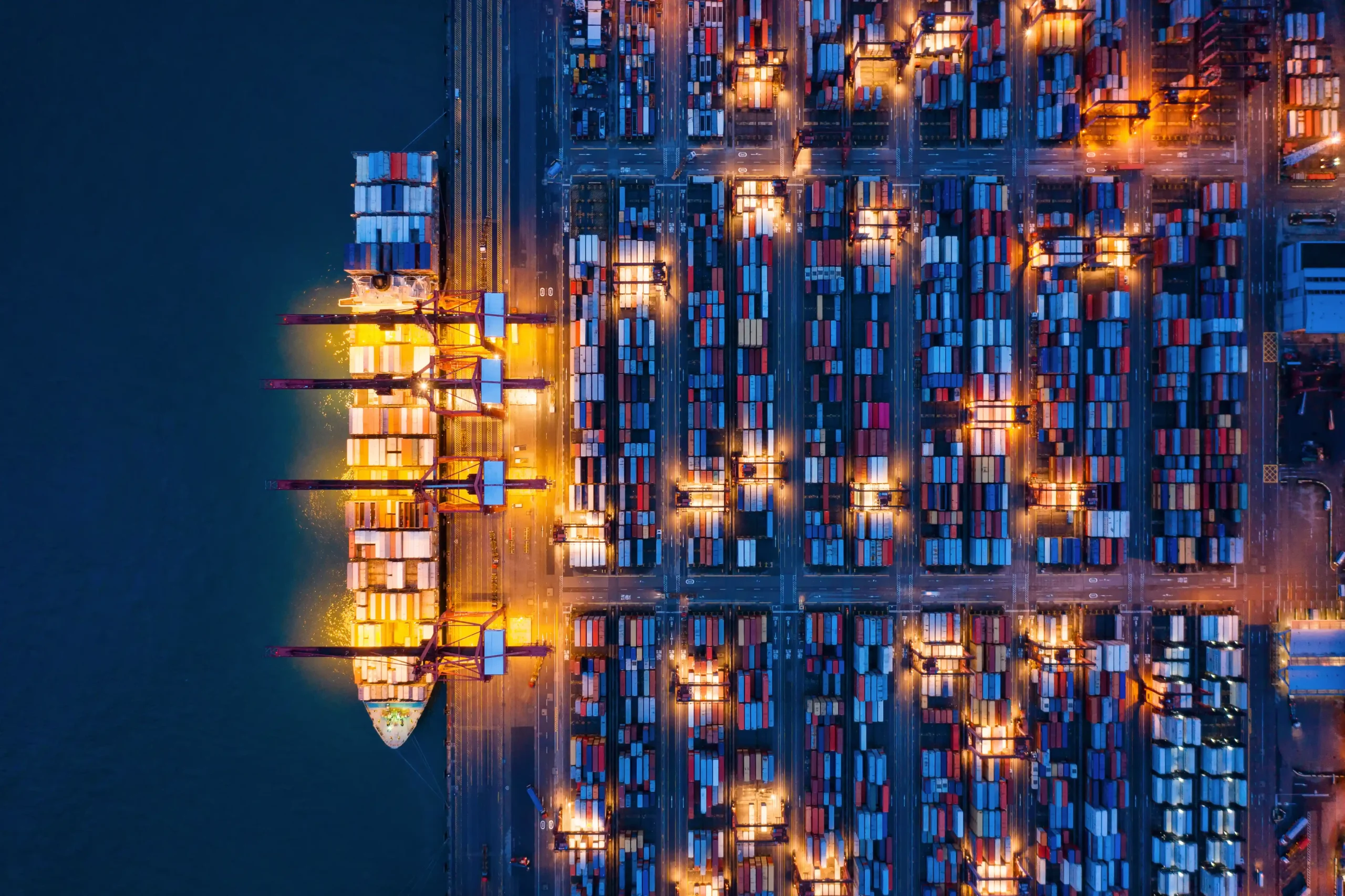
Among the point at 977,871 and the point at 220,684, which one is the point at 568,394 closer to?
the point at 220,684

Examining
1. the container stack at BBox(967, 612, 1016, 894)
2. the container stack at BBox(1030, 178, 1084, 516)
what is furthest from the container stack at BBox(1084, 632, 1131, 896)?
the container stack at BBox(1030, 178, 1084, 516)

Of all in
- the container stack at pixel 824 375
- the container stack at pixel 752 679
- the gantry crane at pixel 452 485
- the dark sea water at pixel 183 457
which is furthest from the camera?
the dark sea water at pixel 183 457

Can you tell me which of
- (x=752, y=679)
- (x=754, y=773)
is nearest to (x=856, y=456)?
(x=752, y=679)

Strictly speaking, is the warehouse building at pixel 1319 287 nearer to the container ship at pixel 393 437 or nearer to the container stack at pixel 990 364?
the container stack at pixel 990 364

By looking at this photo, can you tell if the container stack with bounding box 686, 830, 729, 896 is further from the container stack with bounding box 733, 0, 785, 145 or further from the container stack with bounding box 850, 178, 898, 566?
the container stack with bounding box 733, 0, 785, 145

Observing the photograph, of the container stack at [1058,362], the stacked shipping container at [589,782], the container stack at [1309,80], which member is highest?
the container stack at [1309,80]

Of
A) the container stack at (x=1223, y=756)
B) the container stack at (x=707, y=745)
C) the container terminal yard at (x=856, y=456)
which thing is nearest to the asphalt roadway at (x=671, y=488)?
the container terminal yard at (x=856, y=456)
